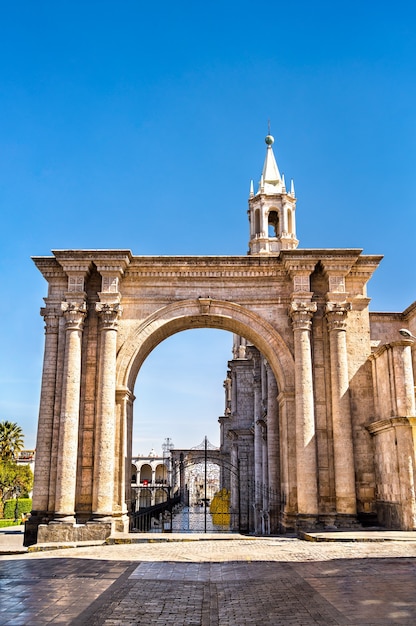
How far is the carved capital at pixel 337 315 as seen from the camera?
18156 millimetres

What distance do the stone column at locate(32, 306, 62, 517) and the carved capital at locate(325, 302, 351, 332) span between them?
8171 mm

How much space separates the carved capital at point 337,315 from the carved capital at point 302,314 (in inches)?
19.1

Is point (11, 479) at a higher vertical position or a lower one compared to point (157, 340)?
lower

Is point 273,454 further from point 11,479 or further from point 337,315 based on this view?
point 11,479

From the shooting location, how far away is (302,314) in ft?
59.7

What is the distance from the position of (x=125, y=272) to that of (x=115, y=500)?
684cm

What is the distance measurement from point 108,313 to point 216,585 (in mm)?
10120

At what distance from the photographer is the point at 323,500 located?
56.6ft

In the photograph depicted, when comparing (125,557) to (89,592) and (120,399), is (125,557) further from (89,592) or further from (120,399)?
(120,399)

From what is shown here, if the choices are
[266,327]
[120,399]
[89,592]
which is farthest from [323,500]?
[89,592]

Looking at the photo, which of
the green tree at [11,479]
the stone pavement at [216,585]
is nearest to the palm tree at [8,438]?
the green tree at [11,479]

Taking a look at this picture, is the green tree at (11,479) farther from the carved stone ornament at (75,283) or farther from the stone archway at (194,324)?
the carved stone ornament at (75,283)

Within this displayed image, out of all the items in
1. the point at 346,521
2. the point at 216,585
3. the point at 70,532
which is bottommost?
the point at 216,585

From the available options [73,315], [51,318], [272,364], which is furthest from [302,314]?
[51,318]
